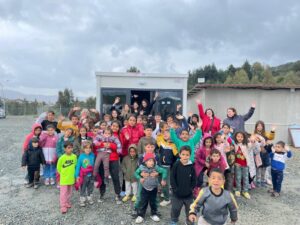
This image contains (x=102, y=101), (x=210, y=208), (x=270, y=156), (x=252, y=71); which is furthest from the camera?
(x=252, y=71)

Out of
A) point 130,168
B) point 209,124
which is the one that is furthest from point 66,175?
point 209,124

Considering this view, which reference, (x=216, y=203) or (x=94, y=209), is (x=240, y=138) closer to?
(x=216, y=203)

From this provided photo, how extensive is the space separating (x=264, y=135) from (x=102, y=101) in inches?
205

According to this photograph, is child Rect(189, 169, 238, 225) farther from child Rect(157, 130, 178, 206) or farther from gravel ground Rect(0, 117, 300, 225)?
child Rect(157, 130, 178, 206)

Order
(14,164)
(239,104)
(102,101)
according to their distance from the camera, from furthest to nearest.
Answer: (239,104), (102,101), (14,164)

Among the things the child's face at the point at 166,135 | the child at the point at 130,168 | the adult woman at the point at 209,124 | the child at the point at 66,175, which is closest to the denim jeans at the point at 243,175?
the adult woman at the point at 209,124

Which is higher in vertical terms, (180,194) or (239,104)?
(239,104)

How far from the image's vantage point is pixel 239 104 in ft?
38.6

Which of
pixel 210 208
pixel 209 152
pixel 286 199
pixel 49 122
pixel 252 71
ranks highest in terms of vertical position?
pixel 252 71

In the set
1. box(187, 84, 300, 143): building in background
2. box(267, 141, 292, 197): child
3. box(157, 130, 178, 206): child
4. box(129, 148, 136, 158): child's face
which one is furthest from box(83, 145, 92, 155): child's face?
box(187, 84, 300, 143): building in background

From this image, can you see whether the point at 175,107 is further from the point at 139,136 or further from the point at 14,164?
the point at 14,164

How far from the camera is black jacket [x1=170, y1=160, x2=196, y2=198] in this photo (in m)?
3.60

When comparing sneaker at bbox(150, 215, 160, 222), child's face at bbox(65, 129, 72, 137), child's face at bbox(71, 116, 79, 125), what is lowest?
sneaker at bbox(150, 215, 160, 222)

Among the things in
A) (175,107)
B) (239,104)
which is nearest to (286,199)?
(175,107)
